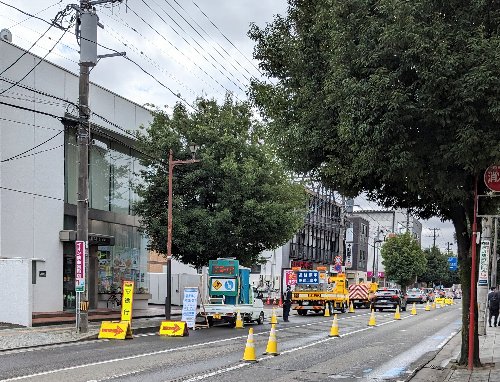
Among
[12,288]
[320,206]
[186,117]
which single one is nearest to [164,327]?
[12,288]

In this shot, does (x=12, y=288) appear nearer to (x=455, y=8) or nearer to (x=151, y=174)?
(x=151, y=174)

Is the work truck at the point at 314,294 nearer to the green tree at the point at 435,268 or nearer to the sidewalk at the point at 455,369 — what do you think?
the sidewalk at the point at 455,369

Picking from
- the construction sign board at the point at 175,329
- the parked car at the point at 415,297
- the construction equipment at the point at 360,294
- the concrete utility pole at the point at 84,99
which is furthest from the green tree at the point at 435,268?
the concrete utility pole at the point at 84,99

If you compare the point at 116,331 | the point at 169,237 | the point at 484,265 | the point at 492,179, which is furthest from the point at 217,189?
the point at 492,179

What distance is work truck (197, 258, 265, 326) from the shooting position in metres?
26.2

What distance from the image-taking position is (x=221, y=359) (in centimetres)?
1538

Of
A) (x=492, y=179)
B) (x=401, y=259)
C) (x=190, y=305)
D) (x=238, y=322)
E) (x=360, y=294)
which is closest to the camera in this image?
(x=492, y=179)

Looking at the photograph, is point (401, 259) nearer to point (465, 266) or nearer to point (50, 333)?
point (50, 333)

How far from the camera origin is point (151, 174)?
2952cm

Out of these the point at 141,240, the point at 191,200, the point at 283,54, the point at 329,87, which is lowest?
the point at 141,240

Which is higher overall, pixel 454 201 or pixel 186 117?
pixel 186 117

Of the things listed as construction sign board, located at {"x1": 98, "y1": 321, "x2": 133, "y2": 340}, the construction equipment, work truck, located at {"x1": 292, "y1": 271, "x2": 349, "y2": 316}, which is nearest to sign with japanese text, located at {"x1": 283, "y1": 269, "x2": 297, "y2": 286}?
work truck, located at {"x1": 292, "y1": 271, "x2": 349, "y2": 316}

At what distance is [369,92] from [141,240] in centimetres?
2503

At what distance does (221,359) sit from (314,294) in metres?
21.5
